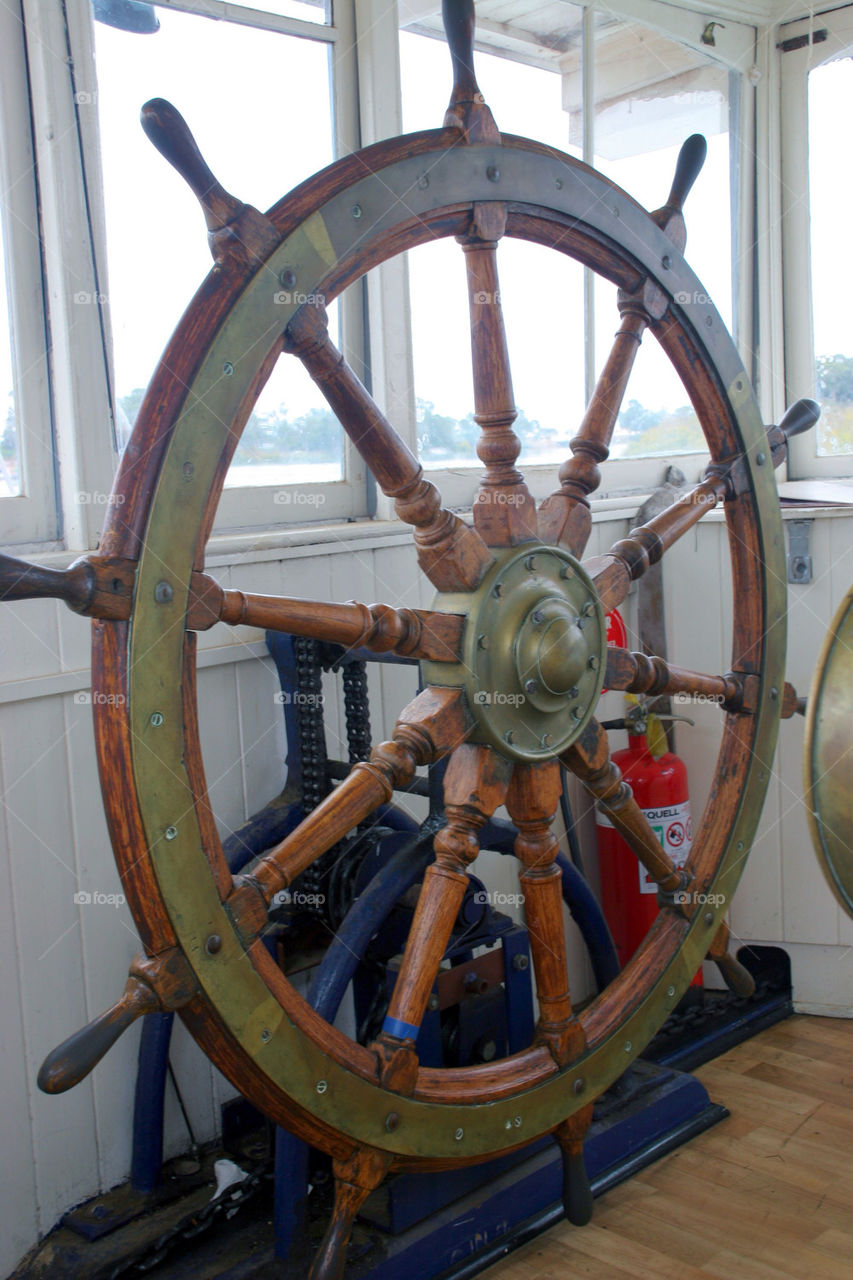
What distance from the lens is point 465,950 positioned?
1.85 m

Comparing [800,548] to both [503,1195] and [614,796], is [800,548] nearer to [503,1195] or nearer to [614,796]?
[614,796]

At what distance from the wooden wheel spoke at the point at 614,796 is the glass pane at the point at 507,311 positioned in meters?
0.97

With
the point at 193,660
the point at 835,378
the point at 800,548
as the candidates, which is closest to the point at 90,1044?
the point at 193,660

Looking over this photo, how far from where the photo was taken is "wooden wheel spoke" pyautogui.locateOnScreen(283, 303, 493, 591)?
1451 mm

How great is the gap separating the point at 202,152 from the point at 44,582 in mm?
1032

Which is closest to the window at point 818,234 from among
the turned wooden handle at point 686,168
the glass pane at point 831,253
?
the glass pane at point 831,253

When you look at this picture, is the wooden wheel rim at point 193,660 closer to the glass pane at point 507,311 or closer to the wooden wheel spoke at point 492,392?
the wooden wheel spoke at point 492,392

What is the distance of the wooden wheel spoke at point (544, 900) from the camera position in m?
1.74

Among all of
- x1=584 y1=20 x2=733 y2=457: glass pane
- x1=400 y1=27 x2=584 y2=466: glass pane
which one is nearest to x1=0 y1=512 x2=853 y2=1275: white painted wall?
x1=400 y1=27 x2=584 y2=466: glass pane

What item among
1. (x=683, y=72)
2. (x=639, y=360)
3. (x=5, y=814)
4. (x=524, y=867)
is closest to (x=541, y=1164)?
(x=524, y=867)

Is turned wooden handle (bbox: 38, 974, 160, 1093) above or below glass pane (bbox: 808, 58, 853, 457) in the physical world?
below

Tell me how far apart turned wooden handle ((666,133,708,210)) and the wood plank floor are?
1630 millimetres

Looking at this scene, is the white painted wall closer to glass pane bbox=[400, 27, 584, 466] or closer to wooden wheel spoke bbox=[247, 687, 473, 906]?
glass pane bbox=[400, 27, 584, 466]

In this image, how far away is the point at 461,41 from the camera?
1.59 meters
